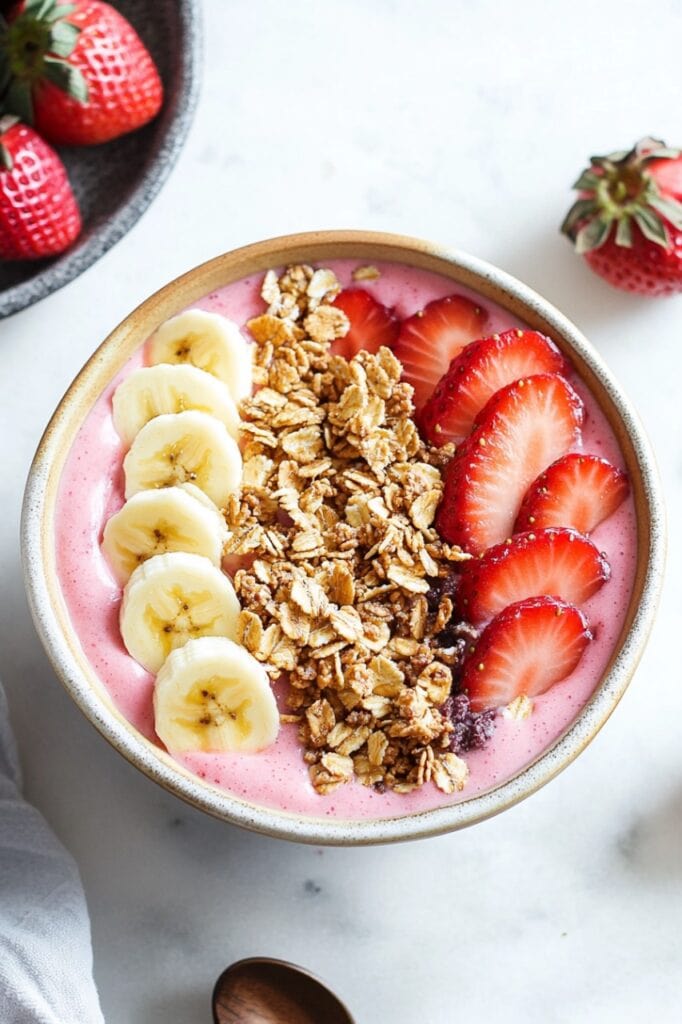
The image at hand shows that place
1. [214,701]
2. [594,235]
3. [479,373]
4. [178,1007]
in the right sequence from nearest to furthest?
[214,701] < [479,373] < [178,1007] < [594,235]

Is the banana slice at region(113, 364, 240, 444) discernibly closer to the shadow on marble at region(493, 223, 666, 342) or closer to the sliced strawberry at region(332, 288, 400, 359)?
the sliced strawberry at region(332, 288, 400, 359)

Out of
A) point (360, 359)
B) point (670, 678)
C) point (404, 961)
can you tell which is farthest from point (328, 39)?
point (404, 961)

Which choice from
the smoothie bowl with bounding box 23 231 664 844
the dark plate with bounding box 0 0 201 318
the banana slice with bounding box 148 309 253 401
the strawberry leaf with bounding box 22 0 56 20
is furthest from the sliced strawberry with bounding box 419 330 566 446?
the strawberry leaf with bounding box 22 0 56 20

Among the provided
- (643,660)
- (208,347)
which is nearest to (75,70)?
(208,347)

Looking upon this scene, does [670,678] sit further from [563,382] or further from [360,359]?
[360,359]

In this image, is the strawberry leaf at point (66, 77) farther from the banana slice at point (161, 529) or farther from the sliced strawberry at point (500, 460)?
the sliced strawberry at point (500, 460)

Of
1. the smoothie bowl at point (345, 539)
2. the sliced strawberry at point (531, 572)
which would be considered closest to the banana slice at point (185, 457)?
the smoothie bowl at point (345, 539)

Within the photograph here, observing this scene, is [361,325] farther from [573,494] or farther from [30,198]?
[30,198]

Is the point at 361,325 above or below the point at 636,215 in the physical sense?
below
